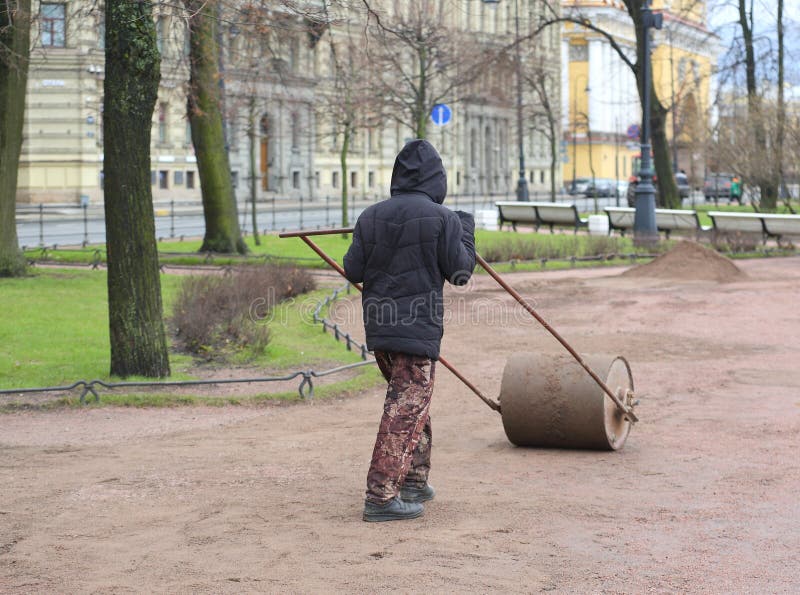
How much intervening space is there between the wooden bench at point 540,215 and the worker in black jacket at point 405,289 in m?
26.7

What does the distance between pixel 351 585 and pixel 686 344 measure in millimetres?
9003

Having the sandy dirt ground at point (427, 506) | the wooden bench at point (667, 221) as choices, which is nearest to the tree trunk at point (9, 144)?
the sandy dirt ground at point (427, 506)

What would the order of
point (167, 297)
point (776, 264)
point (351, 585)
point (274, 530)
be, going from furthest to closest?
point (776, 264) < point (167, 297) < point (274, 530) < point (351, 585)

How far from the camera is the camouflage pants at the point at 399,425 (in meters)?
6.39

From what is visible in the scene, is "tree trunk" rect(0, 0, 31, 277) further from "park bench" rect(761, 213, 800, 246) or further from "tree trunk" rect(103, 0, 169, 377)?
"park bench" rect(761, 213, 800, 246)

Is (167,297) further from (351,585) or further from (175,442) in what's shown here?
(351,585)

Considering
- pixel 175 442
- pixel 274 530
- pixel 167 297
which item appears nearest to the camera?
pixel 274 530

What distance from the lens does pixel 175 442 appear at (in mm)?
8836

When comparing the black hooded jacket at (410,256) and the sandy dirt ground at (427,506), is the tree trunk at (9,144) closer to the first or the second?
the sandy dirt ground at (427,506)

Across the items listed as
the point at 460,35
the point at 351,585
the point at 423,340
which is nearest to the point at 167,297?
the point at 423,340

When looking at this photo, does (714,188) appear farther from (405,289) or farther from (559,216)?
(405,289)

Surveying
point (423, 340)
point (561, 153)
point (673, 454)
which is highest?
point (561, 153)

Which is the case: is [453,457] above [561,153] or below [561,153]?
below

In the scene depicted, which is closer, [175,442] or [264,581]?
[264,581]
